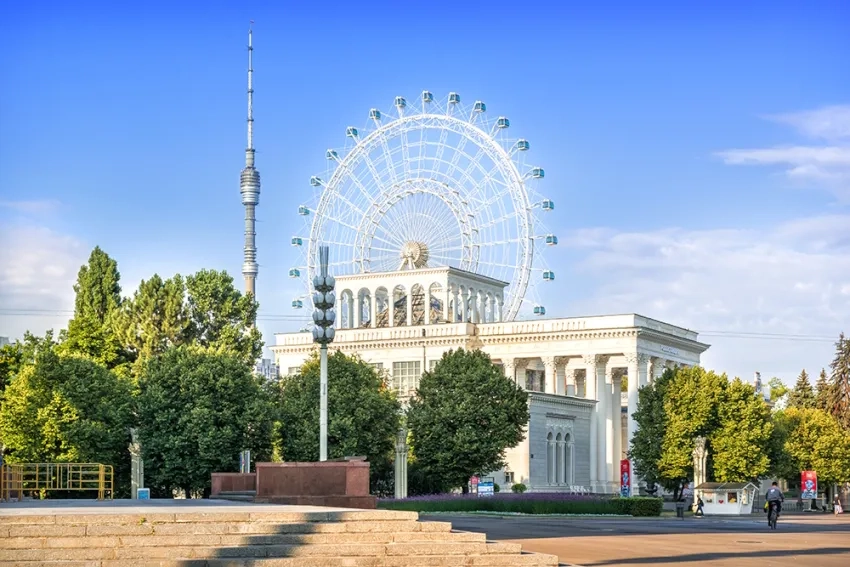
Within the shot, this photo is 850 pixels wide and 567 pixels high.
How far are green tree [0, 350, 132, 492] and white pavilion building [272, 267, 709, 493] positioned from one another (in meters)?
39.5

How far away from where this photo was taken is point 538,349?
12031 cm

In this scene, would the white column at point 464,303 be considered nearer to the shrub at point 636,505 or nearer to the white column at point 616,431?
the white column at point 616,431

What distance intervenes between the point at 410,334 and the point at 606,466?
19.7 m

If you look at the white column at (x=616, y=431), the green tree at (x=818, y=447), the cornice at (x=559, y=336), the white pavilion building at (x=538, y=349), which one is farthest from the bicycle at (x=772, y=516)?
the green tree at (x=818, y=447)

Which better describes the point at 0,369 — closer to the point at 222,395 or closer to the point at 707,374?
the point at 222,395

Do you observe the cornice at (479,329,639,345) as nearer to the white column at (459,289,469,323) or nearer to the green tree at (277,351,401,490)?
the white column at (459,289,469,323)

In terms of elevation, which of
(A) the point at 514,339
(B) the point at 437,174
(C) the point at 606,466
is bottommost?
(C) the point at 606,466

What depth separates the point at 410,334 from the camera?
4838 inches

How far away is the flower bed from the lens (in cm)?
6669

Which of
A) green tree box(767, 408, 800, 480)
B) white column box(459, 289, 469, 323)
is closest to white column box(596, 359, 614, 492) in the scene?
white column box(459, 289, 469, 323)

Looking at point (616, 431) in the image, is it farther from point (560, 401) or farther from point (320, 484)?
point (320, 484)

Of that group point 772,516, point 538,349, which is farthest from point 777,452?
point 772,516

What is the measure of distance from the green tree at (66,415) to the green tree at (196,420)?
1599 mm

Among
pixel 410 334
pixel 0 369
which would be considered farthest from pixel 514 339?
pixel 0 369
